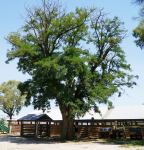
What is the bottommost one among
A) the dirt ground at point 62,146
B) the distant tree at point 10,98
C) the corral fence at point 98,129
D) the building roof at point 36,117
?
the dirt ground at point 62,146

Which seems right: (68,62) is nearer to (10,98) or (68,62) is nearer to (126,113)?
(126,113)

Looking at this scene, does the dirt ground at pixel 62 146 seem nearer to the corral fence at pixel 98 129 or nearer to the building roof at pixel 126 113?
the corral fence at pixel 98 129

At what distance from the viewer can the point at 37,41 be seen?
41375mm

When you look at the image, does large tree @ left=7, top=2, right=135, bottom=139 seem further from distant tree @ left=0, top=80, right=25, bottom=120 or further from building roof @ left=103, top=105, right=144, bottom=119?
distant tree @ left=0, top=80, right=25, bottom=120

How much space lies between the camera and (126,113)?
45688mm

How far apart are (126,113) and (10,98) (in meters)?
41.4

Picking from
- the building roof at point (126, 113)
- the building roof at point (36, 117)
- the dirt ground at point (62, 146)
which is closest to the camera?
the dirt ground at point (62, 146)

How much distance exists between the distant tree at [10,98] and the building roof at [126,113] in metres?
37.4

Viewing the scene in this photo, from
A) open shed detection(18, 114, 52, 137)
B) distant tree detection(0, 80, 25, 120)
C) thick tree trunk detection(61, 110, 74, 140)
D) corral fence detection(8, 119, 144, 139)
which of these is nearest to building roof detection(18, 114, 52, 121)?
open shed detection(18, 114, 52, 137)

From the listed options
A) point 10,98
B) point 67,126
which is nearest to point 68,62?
point 67,126

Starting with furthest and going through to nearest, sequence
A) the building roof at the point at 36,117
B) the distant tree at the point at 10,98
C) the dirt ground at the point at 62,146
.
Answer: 1. the distant tree at the point at 10,98
2. the building roof at the point at 36,117
3. the dirt ground at the point at 62,146

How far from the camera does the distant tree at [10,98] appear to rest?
8147 centimetres

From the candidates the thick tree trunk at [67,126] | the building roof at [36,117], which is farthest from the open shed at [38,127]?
the thick tree trunk at [67,126]

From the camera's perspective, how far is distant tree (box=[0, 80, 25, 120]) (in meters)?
81.5
